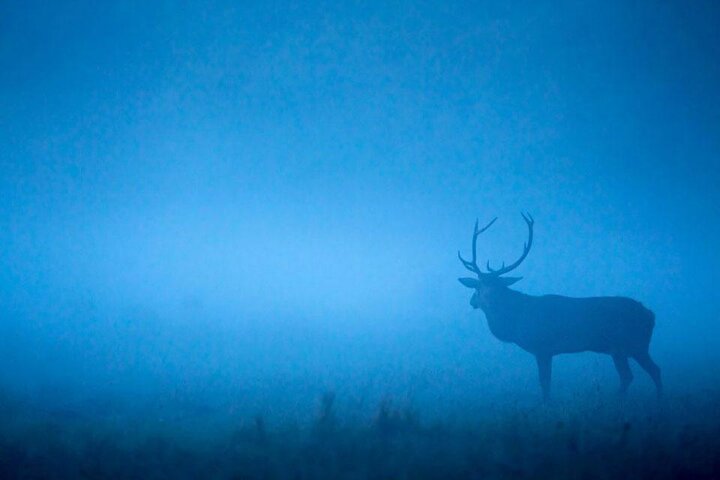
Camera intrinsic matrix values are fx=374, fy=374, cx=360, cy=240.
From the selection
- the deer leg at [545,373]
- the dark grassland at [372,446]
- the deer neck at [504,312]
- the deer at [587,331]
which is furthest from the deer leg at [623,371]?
the deer neck at [504,312]

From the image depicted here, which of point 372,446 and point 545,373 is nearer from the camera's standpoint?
point 372,446

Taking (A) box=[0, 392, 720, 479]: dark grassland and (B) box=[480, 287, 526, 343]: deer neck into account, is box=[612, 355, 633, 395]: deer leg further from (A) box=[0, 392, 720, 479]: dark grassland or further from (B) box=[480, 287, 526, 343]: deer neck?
(B) box=[480, 287, 526, 343]: deer neck

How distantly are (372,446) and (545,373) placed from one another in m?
5.20

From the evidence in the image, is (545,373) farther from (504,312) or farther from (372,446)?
(372,446)

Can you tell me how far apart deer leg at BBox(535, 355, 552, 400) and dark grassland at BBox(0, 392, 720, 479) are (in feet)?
4.39

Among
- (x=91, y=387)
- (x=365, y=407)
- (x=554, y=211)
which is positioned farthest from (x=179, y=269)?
(x=554, y=211)

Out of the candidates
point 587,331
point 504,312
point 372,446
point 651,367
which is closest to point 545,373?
point 587,331

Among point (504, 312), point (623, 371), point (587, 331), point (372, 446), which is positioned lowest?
point (372, 446)

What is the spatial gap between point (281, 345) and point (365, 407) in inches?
346

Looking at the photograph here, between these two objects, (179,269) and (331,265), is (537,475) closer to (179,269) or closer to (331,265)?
(179,269)

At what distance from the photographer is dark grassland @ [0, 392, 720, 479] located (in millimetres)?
3811

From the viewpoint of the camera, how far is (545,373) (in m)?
8.02

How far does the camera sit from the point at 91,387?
28.9 feet

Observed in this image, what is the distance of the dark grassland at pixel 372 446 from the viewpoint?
12.5 ft
